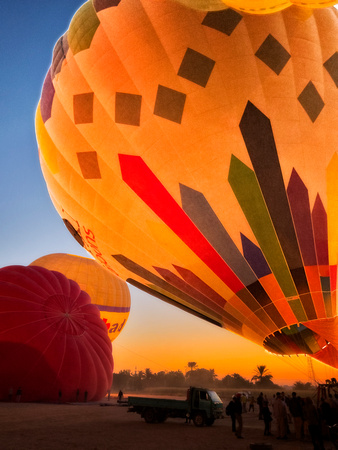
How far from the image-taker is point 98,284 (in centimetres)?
2405

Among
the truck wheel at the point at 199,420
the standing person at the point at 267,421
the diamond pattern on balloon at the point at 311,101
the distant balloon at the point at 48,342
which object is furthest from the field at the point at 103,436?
the diamond pattern on balloon at the point at 311,101

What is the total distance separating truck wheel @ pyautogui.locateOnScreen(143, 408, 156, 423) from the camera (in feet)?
34.8

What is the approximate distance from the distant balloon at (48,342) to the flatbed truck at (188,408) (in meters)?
3.93

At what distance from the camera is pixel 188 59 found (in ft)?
24.9

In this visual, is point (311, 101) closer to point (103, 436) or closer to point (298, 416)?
point (298, 416)

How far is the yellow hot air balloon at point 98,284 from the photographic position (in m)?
23.7

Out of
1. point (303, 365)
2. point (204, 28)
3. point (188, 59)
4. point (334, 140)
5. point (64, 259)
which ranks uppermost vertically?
point (64, 259)

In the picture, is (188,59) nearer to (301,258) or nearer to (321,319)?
(301,258)

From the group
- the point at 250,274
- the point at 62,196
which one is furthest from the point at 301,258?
the point at 62,196

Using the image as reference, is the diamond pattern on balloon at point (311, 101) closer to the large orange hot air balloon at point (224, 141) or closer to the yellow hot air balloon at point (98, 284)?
the large orange hot air balloon at point (224, 141)

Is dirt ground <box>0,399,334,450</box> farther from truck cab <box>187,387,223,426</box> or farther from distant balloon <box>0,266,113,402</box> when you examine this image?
distant balloon <box>0,266,113,402</box>

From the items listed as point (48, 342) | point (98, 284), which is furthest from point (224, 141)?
point (98, 284)

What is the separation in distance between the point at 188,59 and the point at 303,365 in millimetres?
8650

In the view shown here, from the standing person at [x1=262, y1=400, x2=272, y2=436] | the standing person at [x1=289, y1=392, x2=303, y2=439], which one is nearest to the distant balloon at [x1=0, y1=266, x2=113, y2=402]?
the standing person at [x1=262, y1=400, x2=272, y2=436]
